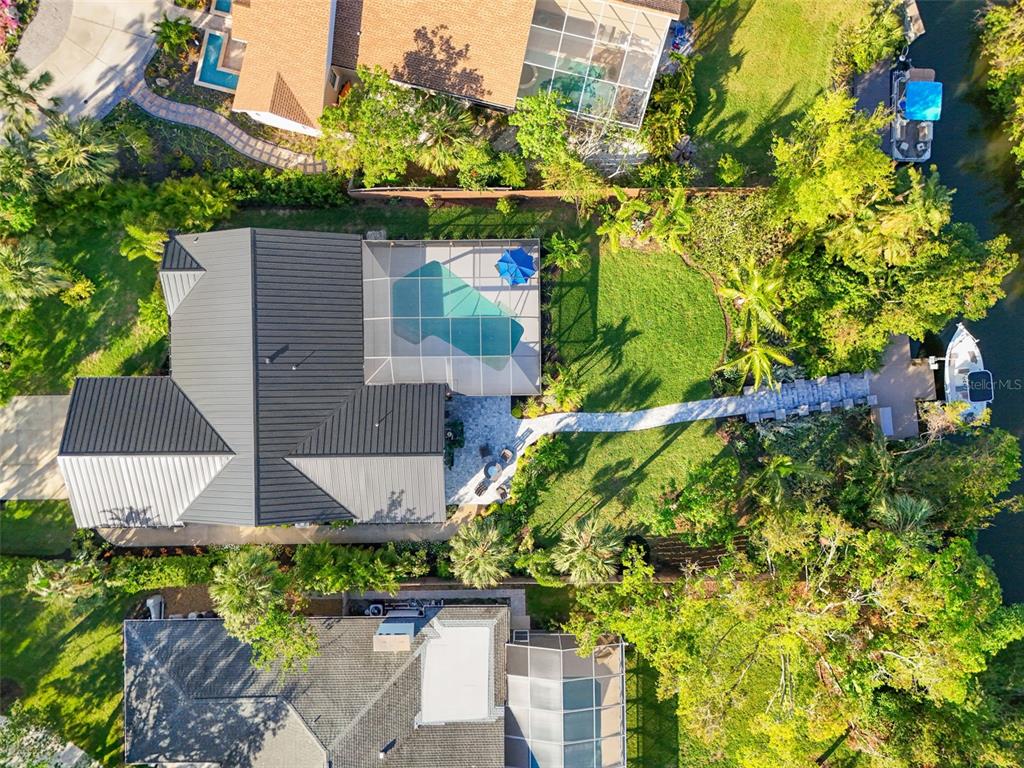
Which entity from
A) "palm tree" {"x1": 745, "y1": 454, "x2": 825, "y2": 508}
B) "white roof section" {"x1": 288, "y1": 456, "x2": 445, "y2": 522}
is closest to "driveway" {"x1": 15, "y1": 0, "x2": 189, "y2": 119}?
"white roof section" {"x1": 288, "y1": 456, "x2": 445, "y2": 522}

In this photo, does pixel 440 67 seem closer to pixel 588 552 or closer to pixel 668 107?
pixel 668 107

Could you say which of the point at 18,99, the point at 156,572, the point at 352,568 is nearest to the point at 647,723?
the point at 352,568

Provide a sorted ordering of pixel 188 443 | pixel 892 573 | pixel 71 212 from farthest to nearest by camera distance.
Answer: pixel 71 212 < pixel 188 443 < pixel 892 573

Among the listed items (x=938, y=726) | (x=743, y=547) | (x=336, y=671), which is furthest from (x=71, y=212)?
(x=938, y=726)

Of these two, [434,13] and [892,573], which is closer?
[892,573]

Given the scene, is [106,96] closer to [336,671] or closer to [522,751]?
[336,671]
